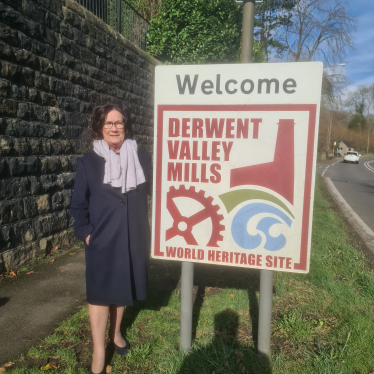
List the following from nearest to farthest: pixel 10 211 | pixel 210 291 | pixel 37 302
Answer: pixel 37 302
pixel 210 291
pixel 10 211

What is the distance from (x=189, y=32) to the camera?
1048 cm

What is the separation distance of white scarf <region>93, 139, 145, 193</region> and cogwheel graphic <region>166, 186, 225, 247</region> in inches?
12.4

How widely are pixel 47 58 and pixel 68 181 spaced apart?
1755 mm

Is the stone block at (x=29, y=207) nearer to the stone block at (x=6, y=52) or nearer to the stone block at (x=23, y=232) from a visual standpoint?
the stone block at (x=23, y=232)

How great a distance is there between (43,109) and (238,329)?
3.76m

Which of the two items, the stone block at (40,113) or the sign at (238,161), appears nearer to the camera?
the sign at (238,161)

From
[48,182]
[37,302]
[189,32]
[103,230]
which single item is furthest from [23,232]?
[189,32]

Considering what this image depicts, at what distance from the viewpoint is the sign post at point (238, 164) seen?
84.2 inches

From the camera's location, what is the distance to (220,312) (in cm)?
346

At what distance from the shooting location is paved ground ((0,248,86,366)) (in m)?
2.95

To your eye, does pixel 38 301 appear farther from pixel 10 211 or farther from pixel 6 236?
pixel 10 211

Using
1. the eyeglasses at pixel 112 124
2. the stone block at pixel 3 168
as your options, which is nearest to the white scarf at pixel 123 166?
the eyeglasses at pixel 112 124

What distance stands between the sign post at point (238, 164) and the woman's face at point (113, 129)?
0.38m

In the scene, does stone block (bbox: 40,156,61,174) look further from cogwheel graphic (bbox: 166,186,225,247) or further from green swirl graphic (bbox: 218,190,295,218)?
green swirl graphic (bbox: 218,190,295,218)
